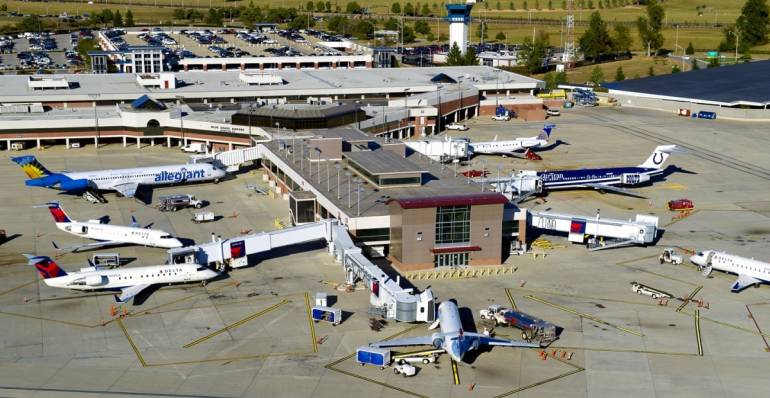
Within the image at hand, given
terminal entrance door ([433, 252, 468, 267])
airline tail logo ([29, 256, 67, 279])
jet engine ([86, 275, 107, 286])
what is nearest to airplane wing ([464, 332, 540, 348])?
terminal entrance door ([433, 252, 468, 267])

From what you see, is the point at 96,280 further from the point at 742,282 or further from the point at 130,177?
the point at 742,282

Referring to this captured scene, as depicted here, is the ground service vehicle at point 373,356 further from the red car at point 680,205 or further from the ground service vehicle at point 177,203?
the red car at point 680,205

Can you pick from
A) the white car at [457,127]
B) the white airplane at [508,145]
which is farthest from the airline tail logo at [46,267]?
the white car at [457,127]

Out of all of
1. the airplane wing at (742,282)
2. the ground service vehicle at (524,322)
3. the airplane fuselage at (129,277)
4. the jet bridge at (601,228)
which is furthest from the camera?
the jet bridge at (601,228)

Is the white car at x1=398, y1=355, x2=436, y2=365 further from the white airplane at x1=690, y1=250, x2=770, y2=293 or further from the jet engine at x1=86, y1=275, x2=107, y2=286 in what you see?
the white airplane at x1=690, y1=250, x2=770, y2=293

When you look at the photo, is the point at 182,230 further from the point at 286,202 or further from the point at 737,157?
the point at 737,157

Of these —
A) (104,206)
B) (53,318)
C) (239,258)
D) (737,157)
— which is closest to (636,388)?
(239,258)

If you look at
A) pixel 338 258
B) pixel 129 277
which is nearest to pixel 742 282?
pixel 338 258
